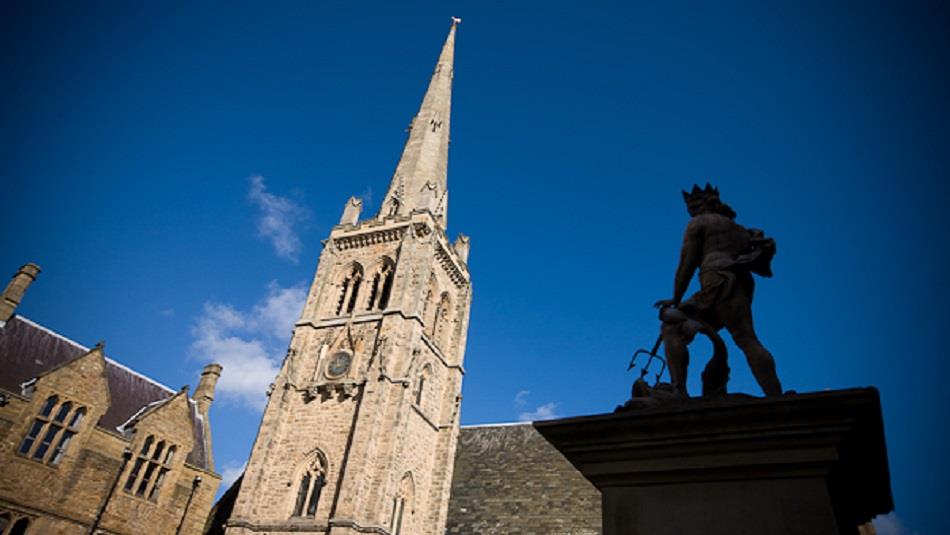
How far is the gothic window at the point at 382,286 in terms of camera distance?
2712cm

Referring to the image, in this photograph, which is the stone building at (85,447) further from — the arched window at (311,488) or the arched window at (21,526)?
the arched window at (311,488)

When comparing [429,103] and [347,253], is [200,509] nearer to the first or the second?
[347,253]

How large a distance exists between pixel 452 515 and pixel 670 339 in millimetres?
24150

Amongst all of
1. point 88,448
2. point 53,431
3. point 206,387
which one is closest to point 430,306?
point 206,387

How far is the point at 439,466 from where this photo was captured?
2594cm

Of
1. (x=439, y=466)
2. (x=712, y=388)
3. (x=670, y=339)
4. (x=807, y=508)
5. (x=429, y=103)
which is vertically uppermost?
(x=429, y=103)

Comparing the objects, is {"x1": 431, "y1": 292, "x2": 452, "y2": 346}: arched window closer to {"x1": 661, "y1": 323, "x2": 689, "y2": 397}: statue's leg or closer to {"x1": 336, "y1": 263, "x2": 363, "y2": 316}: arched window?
{"x1": 336, "y1": 263, "x2": 363, "y2": 316}: arched window

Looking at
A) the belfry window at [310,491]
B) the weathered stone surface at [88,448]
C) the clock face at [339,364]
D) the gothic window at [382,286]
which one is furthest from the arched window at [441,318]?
the weathered stone surface at [88,448]

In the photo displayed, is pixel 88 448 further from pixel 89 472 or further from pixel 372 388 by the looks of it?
pixel 372 388

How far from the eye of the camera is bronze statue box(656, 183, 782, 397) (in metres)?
4.11

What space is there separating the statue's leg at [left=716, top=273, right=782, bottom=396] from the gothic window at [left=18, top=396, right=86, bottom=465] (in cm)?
2552

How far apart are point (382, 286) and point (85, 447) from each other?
1369cm

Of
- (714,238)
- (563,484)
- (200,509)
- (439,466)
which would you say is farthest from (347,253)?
(714,238)

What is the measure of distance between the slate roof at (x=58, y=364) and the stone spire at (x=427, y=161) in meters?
14.9
